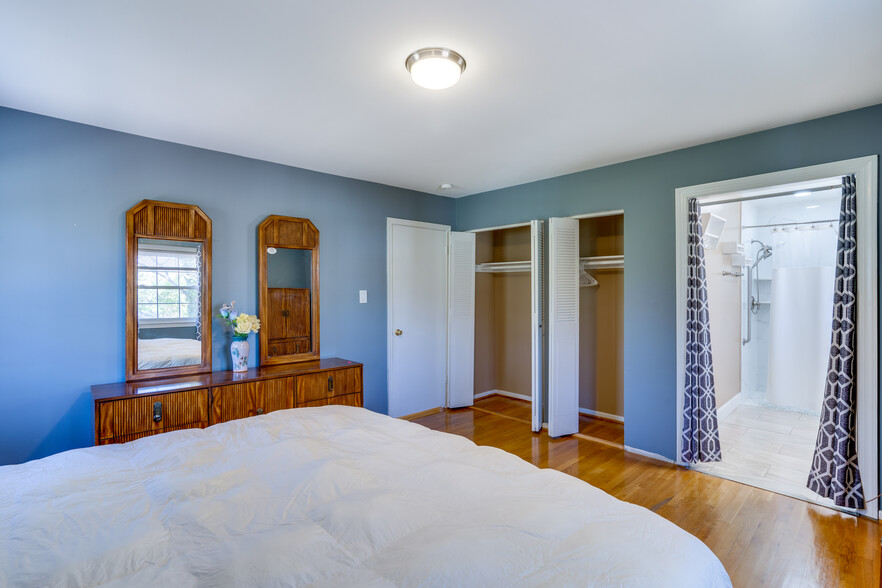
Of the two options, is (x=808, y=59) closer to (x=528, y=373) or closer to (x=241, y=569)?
(x=241, y=569)

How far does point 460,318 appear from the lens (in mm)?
4910

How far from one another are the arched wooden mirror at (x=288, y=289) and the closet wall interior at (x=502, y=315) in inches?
88.6

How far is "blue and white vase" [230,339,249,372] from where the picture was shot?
3258 millimetres

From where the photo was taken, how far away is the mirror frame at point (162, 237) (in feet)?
9.62

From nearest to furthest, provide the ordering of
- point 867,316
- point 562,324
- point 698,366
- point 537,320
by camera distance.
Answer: point 867,316 < point 698,366 < point 562,324 < point 537,320

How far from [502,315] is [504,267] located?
732 millimetres

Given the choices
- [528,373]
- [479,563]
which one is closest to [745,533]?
[479,563]

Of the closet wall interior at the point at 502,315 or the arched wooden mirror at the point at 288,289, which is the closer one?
the arched wooden mirror at the point at 288,289

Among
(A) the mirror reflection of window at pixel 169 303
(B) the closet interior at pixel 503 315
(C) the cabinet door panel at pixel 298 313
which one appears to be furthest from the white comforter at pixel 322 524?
(B) the closet interior at pixel 503 315

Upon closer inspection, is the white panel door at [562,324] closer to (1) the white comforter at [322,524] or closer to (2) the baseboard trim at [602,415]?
(2) the baseboard trim at [602,415]

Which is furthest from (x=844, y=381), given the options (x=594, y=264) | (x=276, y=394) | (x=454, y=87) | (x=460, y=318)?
(x=276, y=394)

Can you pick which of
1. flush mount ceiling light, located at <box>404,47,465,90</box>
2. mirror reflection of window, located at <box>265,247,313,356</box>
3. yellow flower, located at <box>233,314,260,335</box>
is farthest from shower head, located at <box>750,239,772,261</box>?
yellow flower, located at <box>233,314,260,335</box>

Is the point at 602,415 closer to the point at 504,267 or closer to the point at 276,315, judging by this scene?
the point at 504,267

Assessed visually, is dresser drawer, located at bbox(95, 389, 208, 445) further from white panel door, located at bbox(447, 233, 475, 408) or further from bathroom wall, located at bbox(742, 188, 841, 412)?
bathroom wall, located at bbox(742, 188, 841, 412)
